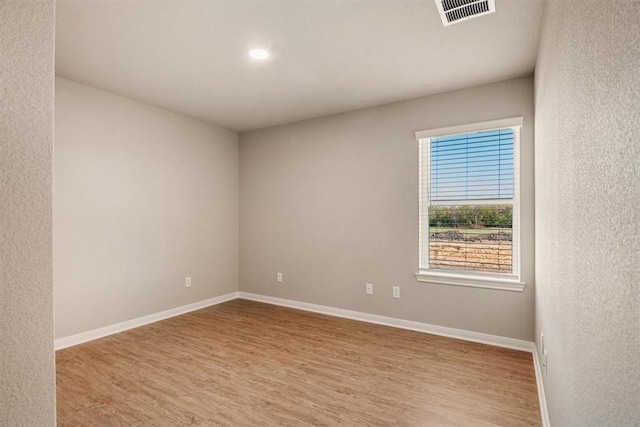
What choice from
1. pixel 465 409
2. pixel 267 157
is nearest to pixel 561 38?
pixel 465 409

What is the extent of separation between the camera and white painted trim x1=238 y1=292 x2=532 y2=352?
3293 mm

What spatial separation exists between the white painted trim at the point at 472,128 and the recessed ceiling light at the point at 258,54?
5.95 ft

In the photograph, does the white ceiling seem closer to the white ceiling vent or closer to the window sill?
the white ceiling vent

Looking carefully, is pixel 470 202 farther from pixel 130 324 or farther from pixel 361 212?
pixel 130 324

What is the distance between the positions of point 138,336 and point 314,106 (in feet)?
10.4

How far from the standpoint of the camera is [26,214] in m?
0.82

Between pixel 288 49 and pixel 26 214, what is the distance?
7.73 feet

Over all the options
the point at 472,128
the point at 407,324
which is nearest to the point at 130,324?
the point at 407,324

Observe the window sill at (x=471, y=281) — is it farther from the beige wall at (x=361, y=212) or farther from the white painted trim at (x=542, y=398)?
the white painted trim at (x=542, y=398)

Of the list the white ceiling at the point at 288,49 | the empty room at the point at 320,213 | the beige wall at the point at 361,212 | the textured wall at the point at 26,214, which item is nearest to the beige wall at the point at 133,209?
the empty room at the point at 320,213

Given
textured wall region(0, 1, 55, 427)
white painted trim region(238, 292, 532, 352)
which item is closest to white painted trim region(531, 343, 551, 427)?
white painted trim region(238, 292, 532, 352)

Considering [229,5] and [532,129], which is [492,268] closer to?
[532,129]

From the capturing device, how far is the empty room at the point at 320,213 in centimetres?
82

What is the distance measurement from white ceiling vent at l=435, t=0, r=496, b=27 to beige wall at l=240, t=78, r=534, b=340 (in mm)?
1307
